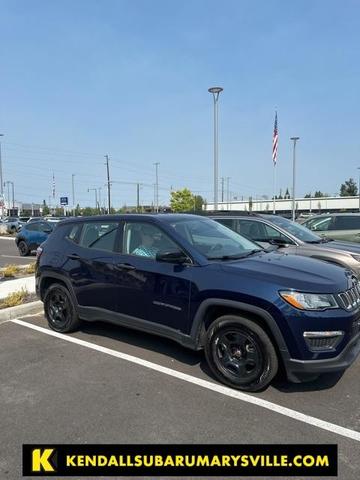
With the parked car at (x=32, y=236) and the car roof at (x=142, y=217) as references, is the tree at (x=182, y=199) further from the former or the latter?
the car roof at (x=142, y=217)

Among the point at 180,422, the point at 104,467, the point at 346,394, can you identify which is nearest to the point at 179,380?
the point at 180,422

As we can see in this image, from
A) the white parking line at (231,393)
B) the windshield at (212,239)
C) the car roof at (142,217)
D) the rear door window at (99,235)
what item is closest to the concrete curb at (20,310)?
the white parking line at (231,393)

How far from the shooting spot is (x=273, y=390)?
153 inches

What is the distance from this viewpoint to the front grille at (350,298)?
3.68 metres

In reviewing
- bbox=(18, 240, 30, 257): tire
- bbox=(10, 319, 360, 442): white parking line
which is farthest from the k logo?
bbox=(18, 240, 30, 257): tire

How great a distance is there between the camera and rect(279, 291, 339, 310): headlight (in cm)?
355

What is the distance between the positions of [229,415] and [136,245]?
222 centimetres

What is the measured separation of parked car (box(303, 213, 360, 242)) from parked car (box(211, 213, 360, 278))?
3.23 m

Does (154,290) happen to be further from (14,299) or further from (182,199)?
(182,199)

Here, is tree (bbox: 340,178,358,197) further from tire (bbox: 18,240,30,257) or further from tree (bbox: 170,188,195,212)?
tire (bbox: 18,240,30,257)

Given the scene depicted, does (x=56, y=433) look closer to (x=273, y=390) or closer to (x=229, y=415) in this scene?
(x=229, y=415)

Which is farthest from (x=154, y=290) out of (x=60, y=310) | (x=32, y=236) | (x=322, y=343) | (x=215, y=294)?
(x=32, y=236)

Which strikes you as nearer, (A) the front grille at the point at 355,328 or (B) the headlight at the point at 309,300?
(B) the headlight at the point at 309,300

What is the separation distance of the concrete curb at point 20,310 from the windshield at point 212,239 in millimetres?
3382
